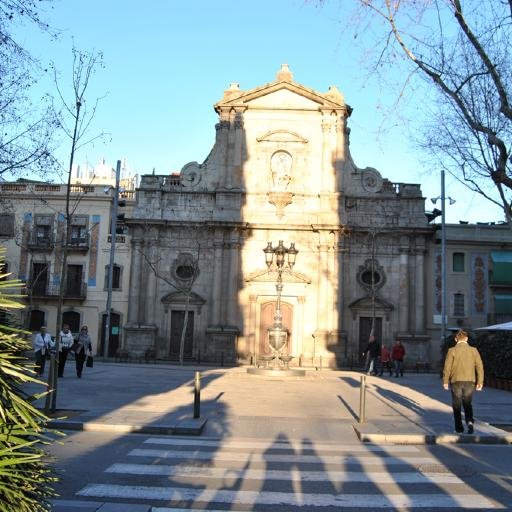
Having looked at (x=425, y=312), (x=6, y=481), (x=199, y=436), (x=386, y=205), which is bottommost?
(x=199, y=436)

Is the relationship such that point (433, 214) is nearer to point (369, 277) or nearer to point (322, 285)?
point (369, 277)

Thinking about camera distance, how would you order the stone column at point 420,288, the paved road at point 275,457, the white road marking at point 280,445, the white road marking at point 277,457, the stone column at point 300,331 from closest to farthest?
the paved road at point 275,457 < the white road marking at point 277,457 < the white road marking at point 280,445 < the stone column at point 300,331 < the stone column at point 420,288

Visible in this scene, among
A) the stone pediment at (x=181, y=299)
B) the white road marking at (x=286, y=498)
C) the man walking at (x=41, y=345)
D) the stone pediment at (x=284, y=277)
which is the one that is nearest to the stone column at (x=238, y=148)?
the stone pediment at (x=284, y=277)

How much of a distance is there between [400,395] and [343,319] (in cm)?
1942

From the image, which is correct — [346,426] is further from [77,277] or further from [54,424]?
[77,277]

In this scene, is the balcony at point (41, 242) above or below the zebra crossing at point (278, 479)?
above

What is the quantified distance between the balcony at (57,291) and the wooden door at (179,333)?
644 centimetres

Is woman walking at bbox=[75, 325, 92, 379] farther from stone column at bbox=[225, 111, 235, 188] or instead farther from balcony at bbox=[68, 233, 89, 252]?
balcony at bbox=[68, 233, 89, 252]

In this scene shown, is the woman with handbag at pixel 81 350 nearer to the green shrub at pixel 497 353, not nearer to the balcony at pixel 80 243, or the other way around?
the green shrub at pixel 497 353

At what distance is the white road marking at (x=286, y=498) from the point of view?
20.6 ft

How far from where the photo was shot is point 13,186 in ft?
137

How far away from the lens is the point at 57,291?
40.3 metres

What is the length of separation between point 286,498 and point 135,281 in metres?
32.8

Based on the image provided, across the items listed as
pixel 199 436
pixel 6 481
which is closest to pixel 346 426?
pixel 199 436
